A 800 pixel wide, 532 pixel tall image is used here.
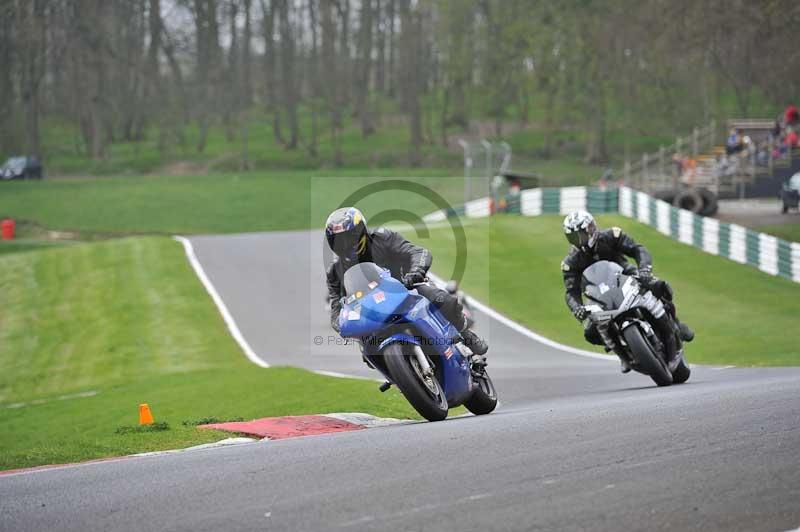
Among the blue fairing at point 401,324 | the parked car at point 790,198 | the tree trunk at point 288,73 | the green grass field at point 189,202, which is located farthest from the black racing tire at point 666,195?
the tree trunk at point 288,73

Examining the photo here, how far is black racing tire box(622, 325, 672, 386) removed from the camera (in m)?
11.9

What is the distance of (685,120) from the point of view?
2510 inches

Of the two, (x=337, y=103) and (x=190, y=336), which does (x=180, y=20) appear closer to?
(x=337, y=103)

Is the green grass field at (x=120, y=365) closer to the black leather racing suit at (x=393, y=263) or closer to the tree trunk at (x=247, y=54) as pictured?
the black leather racing suit at (x=393, y=263)

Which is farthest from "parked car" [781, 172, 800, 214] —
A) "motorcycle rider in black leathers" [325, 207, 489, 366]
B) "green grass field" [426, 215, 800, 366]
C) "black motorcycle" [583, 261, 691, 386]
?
"motorcycle rider in black leathers" [325, 207, 489, 366]

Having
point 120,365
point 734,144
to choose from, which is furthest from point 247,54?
point 120,365

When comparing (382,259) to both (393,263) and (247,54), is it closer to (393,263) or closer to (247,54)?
(393,263)

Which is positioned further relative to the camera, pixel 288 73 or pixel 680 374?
pixel 288 73

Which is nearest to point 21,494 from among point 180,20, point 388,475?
point 388,475

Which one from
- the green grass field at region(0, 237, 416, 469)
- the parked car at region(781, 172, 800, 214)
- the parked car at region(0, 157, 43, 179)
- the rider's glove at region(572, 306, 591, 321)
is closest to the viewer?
the rider's glove at region(572, 306, 591, 321)

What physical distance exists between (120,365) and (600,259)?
11177 millimetres

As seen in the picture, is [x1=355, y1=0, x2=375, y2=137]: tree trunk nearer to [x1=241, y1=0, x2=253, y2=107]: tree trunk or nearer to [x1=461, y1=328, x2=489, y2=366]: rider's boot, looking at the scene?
[x1=241, y1=0, x2=253, y2=107]: tree trunk

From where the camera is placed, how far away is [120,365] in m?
21.2

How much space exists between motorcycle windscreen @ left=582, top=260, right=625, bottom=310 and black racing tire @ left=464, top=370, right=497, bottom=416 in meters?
2.02
